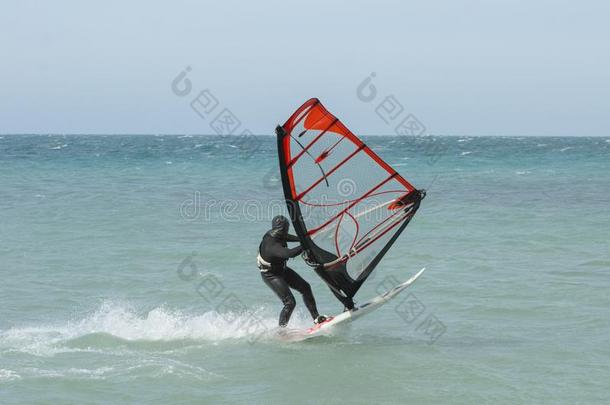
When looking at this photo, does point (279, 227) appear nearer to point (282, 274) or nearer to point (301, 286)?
point (282, 274)

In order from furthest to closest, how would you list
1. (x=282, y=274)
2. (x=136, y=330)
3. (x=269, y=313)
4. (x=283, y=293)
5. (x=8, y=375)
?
(x=269, y=313), (x=136, y=330), (x=282, y=274), (x=283, y=293), (x=8, y=375)

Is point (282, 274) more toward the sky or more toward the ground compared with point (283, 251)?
more toward the ground

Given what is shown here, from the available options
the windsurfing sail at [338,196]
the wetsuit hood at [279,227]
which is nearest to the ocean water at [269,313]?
the windsurfing sail at [338,196]

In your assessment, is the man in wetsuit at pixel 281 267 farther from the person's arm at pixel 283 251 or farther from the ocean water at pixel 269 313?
the ocean water at pixel 269 313

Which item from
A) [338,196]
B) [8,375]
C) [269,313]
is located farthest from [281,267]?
[8,375]

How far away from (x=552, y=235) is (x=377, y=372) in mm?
8361

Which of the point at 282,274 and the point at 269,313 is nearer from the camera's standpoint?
the point at 282,274

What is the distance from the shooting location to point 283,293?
8617 millimetres

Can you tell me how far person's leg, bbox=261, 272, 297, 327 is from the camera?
862 cm

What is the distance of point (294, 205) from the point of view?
27.5 feet

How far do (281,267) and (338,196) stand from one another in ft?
3.09

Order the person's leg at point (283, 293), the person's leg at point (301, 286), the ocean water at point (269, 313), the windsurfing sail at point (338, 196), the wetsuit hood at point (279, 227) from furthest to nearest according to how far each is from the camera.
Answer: the person's leg at point (301, 286)
the person's leg at point (283, 293)
the wetsuit hood at point (279, 227)
the windsurfing sail at point (338, 196)
the ocean water at point (269, 313)

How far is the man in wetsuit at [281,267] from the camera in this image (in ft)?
27.6

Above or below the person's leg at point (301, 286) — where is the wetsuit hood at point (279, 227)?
above
